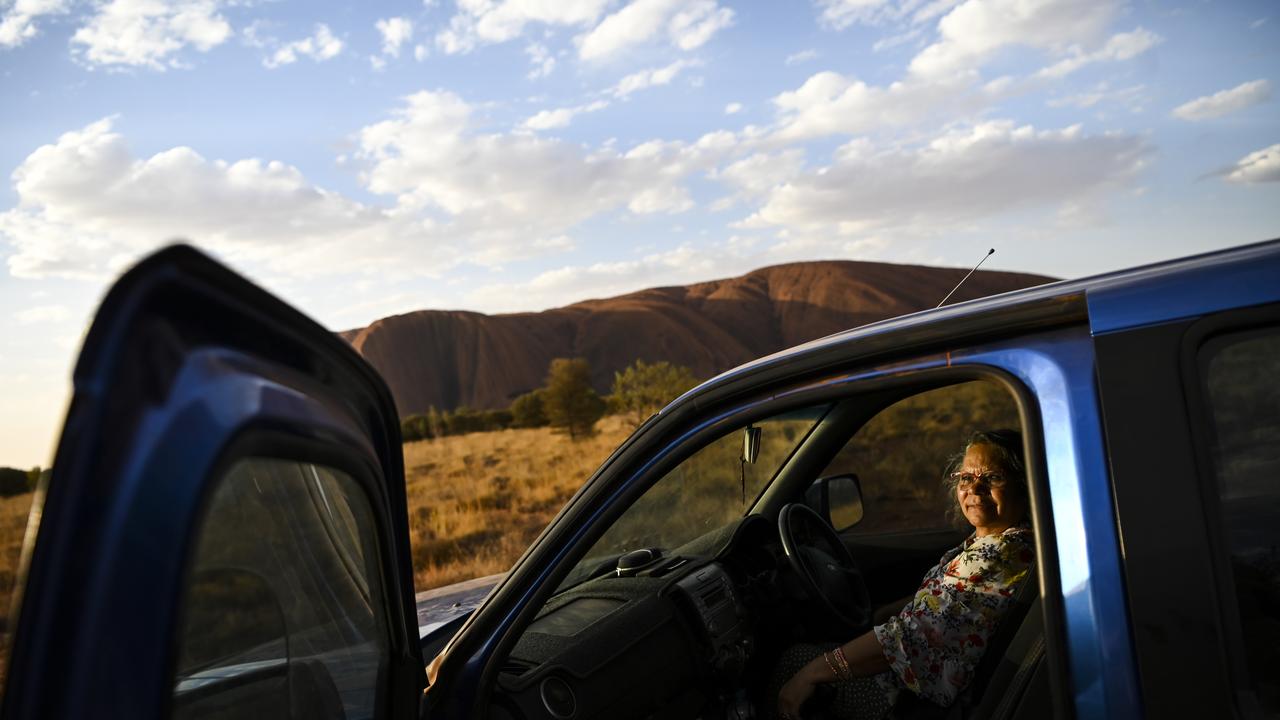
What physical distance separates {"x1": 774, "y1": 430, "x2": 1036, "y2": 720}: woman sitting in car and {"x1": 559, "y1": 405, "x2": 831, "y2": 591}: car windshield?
581 millimetres

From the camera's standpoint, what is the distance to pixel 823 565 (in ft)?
9.70

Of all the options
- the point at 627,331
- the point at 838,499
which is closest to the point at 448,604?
the point at 838,499

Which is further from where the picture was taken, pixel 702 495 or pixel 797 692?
pixel 702 495

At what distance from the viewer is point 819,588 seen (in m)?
2.82

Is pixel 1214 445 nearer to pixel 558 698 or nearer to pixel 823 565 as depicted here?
pixel 558 698

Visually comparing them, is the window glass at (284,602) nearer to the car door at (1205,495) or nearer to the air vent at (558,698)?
the air vent at (558,698)

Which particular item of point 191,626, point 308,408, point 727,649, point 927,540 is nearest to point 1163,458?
point 308,408

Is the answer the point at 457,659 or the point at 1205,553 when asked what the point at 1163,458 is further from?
the point at 457,659

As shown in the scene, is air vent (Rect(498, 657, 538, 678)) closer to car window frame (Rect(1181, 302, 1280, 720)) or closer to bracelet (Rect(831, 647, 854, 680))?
bracelet (Rect(831, 647, 854, 680))

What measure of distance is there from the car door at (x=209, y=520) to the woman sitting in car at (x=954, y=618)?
1274 millimetres

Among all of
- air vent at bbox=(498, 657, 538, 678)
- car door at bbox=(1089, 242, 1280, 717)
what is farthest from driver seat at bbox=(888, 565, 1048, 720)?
air vent at bbox=(498, 657, 538, 678)

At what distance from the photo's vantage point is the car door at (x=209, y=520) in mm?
736

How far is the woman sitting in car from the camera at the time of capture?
2.15 meters

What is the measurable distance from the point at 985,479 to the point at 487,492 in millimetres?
17449
